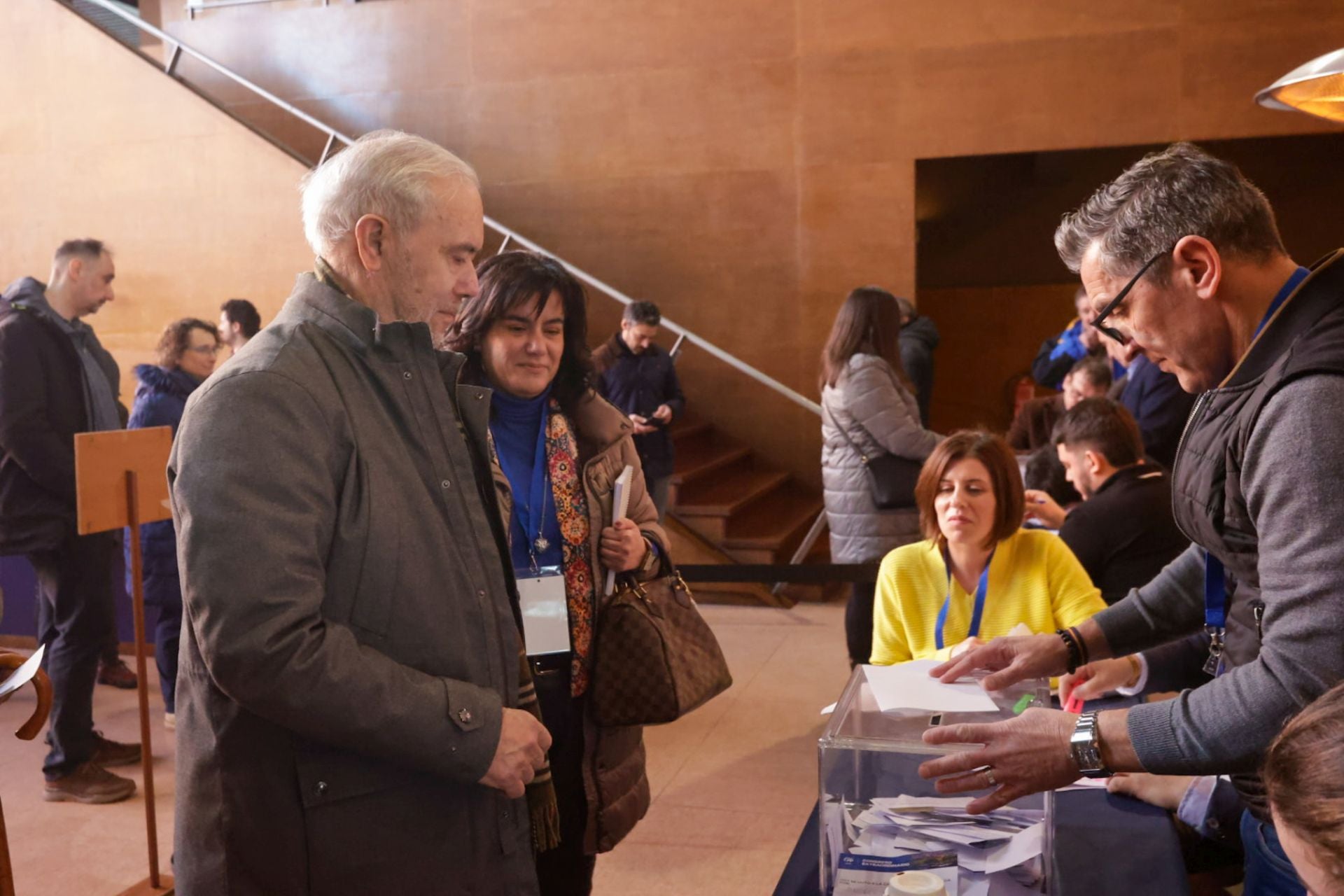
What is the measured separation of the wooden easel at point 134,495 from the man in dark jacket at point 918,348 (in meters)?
4.70

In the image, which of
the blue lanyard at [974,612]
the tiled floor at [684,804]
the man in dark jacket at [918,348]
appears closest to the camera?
the blue lanyard at [974,612]

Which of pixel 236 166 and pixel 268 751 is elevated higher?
pixel 236 166

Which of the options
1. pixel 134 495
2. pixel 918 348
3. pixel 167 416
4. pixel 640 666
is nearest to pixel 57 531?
pixel 167 416

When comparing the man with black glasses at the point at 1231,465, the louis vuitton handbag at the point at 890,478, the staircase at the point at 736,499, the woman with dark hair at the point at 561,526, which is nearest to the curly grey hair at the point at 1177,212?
the man with black glasses at the point at 1231,465

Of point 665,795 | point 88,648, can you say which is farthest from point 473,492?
point 88,648

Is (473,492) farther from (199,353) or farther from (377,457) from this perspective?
(199,353)

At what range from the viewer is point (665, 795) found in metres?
3.89

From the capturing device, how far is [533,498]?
7.38 feet

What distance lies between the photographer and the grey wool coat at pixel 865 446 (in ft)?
14.5

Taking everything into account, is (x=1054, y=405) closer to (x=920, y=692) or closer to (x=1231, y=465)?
(x=920, y=692)

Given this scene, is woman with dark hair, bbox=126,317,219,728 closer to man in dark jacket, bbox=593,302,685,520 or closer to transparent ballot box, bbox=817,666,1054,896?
man in dark jacket, bbox=593,302,685,520

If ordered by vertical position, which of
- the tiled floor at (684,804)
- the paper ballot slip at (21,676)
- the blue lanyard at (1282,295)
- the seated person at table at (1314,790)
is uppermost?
the blue lanyard at (1282,295)

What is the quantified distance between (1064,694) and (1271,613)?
1.03m

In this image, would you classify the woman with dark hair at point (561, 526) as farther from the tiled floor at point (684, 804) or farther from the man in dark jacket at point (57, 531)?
the man in dark jacket at point (57, 531)
